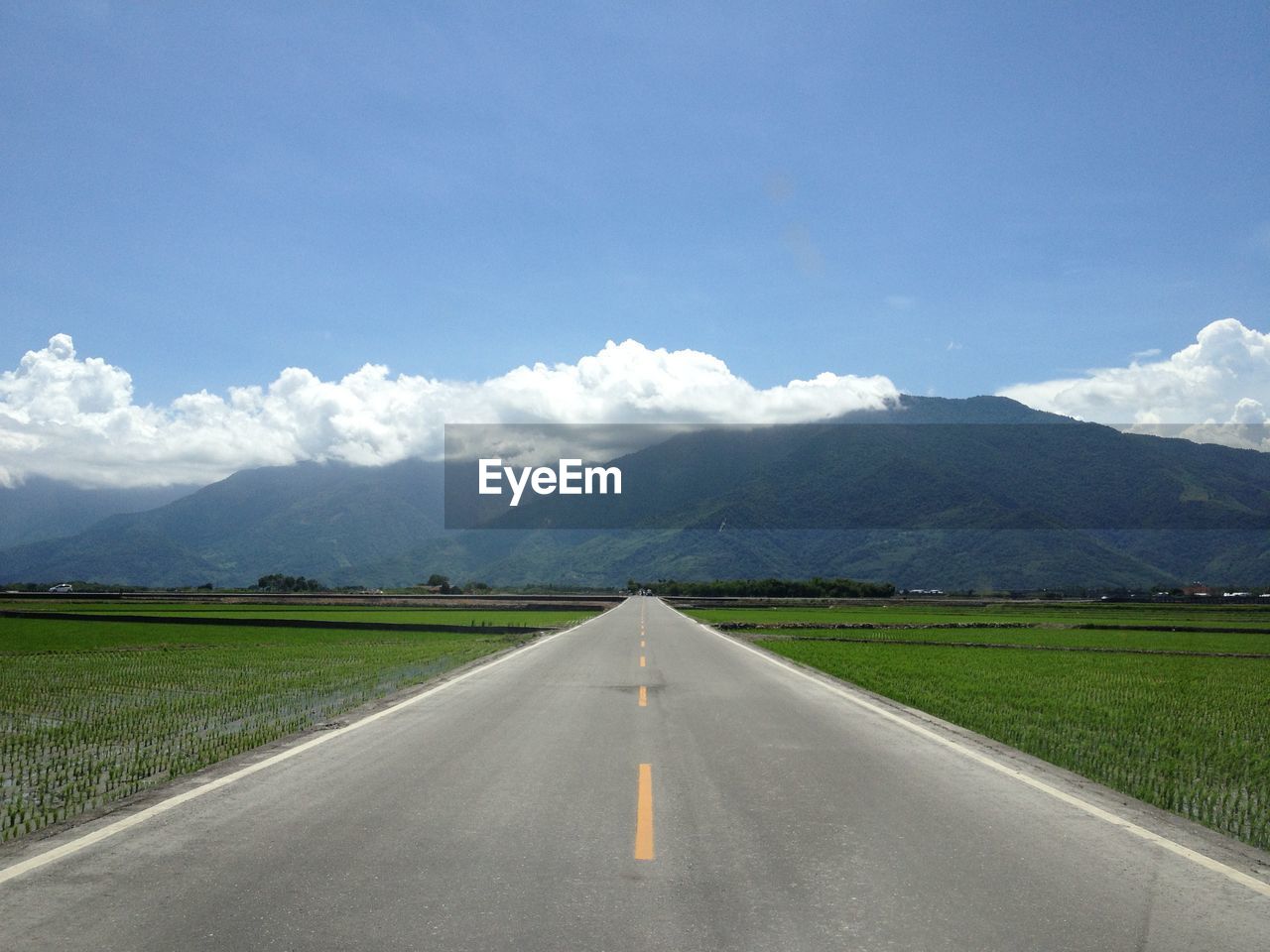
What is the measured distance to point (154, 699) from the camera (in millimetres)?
15898

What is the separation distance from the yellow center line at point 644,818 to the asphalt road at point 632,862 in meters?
0.03

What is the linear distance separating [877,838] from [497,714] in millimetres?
7669

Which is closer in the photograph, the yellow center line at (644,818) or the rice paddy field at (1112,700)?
the yellow center line at (644,818)

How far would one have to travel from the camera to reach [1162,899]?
537 centimetres

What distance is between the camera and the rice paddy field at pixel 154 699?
9.10m

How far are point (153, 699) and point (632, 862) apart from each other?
44.2ft

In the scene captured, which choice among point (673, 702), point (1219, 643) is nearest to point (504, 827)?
point (673, 702)

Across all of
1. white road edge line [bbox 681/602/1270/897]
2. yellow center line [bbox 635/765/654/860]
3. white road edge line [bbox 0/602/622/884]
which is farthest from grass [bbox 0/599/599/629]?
yellow center line [bbox 635/765/654/860]

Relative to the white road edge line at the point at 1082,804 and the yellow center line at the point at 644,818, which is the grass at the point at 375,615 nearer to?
the white road edge line at the point at 1082,804

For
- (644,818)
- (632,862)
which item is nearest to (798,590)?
(644,818)

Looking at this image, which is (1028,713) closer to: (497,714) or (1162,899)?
(497,714)

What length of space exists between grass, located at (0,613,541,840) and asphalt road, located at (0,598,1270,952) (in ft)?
5.54

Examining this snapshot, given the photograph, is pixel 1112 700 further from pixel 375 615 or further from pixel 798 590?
pixel 798 590

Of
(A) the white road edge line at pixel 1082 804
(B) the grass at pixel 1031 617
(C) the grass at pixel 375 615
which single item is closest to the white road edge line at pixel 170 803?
(A) the white road edge line at pixel 1082 804
